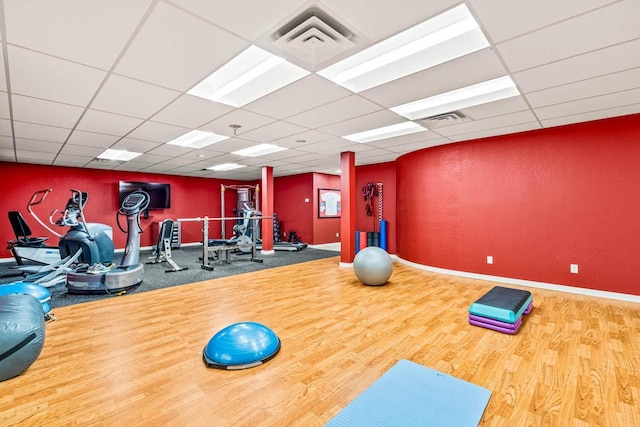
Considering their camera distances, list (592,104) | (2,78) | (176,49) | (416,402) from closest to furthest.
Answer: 1. (416,402)
2. (176,49)
3. (2,78)
4. (592,104)

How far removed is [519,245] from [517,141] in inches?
66.3

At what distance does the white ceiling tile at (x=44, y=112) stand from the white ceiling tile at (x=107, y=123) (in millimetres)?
114

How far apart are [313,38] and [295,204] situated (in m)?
7.90

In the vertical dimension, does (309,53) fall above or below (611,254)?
above

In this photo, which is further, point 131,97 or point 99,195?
point 99,195

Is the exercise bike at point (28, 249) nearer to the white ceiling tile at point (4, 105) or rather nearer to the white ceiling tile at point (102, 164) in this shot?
the white ceiling tile at point (102, 164)

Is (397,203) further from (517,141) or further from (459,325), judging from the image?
(459,325)

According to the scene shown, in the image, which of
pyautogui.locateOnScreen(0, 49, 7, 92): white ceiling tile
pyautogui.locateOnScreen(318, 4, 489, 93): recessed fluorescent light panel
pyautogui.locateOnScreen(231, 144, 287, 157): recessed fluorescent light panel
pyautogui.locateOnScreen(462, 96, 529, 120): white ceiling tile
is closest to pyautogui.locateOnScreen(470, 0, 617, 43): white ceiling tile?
pyautogui.locateOnScreen(318, 4, 489, 93): recessed fluorescent light panel

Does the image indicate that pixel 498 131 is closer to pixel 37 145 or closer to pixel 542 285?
pixel 542 285

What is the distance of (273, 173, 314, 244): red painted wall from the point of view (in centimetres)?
954

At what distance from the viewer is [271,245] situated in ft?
26.9

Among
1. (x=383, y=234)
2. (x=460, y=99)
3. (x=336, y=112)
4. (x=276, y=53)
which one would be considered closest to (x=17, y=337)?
(x=276, y=53)

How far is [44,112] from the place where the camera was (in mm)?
3627

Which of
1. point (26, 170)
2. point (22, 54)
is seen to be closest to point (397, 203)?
point (22, 54)
